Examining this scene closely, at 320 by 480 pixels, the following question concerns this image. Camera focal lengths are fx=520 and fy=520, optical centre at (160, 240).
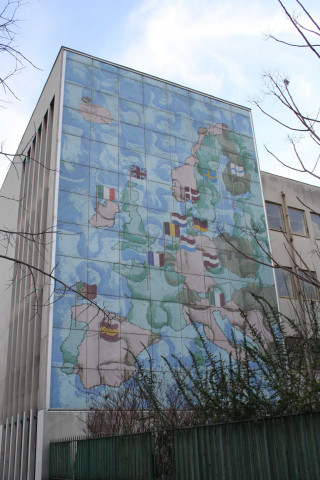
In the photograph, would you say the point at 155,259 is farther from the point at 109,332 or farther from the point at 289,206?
the point at 289,206

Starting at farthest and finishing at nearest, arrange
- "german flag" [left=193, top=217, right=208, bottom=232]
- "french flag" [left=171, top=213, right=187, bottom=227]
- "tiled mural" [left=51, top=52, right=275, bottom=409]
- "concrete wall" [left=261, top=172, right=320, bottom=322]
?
"concrete wall" [left=261, top=172, right=320, bottom=322] → "german flag" [left=193, top=217, right=208, bottom=232] → "french flag" [left=171, top=213, right=187, bottom=227] → "tiled mural" [left=51, top=52, right=275, bottom=409]

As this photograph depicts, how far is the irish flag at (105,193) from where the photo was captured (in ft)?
82.1

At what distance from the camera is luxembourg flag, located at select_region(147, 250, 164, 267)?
2495cm

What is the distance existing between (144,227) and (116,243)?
1.85m

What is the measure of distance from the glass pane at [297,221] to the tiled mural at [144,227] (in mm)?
3170

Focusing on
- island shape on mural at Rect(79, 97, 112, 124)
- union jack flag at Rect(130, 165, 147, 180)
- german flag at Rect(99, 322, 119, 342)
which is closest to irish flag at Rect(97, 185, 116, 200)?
union jack flag at Rect(130, 165, 147, 180)

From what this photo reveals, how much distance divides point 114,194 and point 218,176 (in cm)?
683

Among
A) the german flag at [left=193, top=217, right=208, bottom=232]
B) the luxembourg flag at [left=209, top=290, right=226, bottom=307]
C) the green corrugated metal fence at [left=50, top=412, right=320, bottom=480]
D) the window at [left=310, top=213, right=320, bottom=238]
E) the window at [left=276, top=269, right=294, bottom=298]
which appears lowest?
the green corrugated metal fence at [left=50, top=412, right=320, bottom=480]

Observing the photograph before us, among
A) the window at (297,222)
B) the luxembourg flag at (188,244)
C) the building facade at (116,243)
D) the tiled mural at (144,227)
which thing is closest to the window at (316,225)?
the window at (297,222)

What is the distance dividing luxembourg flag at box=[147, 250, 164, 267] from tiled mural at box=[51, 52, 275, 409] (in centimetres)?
5

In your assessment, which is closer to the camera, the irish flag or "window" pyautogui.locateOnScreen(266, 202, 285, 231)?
the irish flag

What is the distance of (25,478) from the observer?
21188 mm

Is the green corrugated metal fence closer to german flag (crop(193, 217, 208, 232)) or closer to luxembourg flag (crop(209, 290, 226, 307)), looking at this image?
luxembourg flag (crop(209, 290, 226, 307))

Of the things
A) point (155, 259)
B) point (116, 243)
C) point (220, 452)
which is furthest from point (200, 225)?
point (220, 452)
